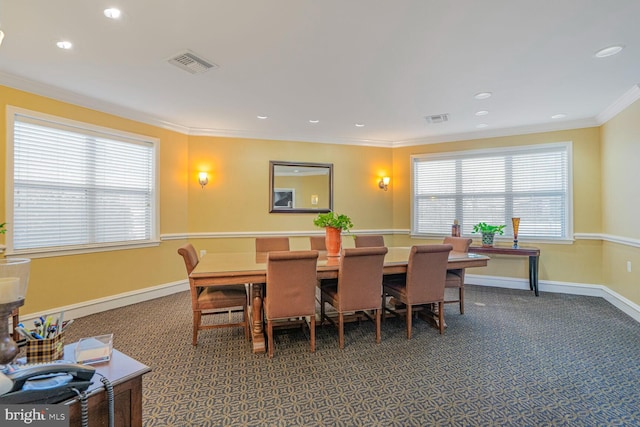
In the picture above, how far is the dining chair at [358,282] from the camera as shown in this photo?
9.48ft

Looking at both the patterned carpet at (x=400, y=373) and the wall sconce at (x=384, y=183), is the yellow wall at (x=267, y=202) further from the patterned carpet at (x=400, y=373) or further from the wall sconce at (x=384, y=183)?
the patterned carpet at (x=400, y=373)

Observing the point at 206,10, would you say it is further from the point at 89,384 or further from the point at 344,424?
the point at 344,424

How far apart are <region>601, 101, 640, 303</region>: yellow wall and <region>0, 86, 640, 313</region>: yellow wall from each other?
0.01 meters

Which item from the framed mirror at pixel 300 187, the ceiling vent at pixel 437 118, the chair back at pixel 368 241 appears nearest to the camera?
the chair back at pixel 368 241

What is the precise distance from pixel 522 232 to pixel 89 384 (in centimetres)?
579

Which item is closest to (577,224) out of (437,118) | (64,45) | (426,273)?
A: (437,118)

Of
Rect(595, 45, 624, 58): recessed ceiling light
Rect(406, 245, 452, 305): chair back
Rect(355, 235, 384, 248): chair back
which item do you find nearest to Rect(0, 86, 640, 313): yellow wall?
Rect(595, 45, 624, 58): recessed ceiling light

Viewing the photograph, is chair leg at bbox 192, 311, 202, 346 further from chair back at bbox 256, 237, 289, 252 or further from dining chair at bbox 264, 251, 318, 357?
chair back at bbox 256, 237, 289, 252

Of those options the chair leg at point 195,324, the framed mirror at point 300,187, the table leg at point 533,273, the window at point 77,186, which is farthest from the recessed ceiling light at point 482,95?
the window at point 77,186

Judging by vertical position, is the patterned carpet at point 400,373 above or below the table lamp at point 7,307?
below

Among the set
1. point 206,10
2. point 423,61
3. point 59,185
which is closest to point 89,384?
point 206,10

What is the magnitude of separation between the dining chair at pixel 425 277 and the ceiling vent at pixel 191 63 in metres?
2.63

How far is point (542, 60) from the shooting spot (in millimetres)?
2875

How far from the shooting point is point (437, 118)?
4.60 meters
